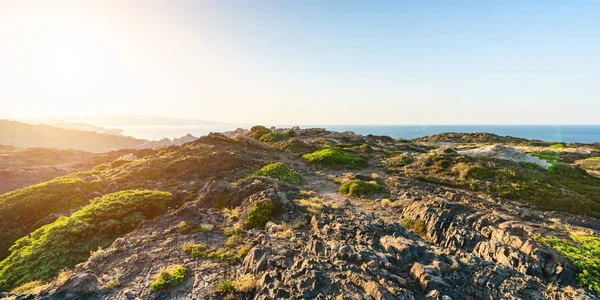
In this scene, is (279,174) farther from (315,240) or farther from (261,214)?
(315,240)

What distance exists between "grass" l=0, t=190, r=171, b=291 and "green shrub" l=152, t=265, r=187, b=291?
231 inches

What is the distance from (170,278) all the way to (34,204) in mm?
17240

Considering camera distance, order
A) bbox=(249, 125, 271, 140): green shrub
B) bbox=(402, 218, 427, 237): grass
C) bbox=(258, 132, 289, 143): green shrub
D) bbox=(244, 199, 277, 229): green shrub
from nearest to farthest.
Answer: bbox=(402, 218, 427, 237): grass < bbox=(244, 199, 277, 229): green shrub < bbox=(258, 132, 289, 143): green shrub < bbox=(249, 125, 271, 140): green shrub

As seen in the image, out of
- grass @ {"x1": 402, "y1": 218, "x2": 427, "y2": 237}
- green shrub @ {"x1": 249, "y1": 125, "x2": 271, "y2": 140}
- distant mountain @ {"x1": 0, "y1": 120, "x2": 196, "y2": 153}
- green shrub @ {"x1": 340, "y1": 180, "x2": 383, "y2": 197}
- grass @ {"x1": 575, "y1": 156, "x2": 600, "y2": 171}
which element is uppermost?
green shrub @ {"x1": 249, "y1": 125, "x2": 271, "y2": 140}

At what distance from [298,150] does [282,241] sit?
1197 inches

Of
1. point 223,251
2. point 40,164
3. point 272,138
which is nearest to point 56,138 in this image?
point 40,164

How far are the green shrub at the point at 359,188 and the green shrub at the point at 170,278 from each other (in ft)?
45.6

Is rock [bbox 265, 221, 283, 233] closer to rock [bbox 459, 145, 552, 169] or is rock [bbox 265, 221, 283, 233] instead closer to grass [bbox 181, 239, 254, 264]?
grass [bbox 181, 239, 254, 264]

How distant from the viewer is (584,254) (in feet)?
33.9

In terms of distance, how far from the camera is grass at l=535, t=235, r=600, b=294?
9.02 meters

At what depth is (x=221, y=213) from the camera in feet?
53.8

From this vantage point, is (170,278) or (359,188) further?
(359,188)

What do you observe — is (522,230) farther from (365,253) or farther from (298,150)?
(298,150)

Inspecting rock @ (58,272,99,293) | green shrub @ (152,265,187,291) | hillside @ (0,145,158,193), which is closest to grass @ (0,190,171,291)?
rock @ (58,272,99,293)
